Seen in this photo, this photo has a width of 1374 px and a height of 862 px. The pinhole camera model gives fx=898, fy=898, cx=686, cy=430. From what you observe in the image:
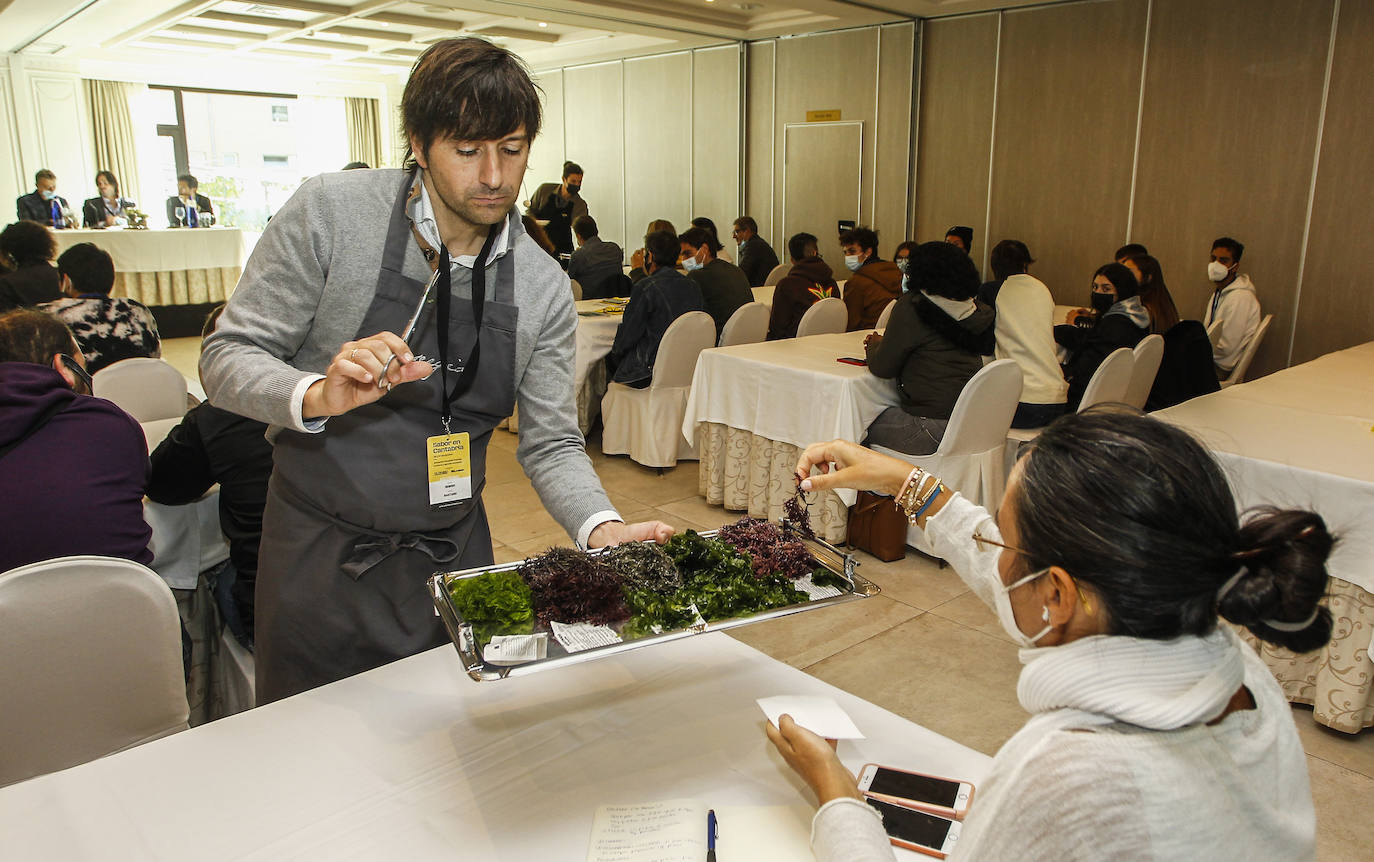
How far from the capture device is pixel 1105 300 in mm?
4625

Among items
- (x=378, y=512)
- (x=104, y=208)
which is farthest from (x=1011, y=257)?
(x=104, y=208)

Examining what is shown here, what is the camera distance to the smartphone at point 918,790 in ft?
3.84

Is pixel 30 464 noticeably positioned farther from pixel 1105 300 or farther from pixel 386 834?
pixel 1105 300

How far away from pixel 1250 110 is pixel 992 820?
7.41 m

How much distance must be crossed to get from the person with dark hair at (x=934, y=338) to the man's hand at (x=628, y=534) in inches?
101

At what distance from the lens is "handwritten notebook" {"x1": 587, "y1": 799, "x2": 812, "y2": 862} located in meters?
Result: 1.08

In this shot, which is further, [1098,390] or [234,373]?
[1098,390]

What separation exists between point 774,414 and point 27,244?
4004 millimetres

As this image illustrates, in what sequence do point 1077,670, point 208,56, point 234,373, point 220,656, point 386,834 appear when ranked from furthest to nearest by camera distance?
point 208,56
point 220,656
point 234,373
point 386,834
point 1077,670

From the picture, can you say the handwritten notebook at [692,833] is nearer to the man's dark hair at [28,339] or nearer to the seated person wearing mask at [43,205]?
the man's dark hair at [28,339]

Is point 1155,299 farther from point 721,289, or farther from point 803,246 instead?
point 803,246

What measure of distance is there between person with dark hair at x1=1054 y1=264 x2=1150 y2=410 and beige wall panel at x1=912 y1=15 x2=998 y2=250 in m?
3.97

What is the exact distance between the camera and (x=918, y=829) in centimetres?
114

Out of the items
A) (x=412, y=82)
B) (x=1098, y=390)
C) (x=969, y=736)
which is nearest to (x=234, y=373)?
(x=412, y=82)
